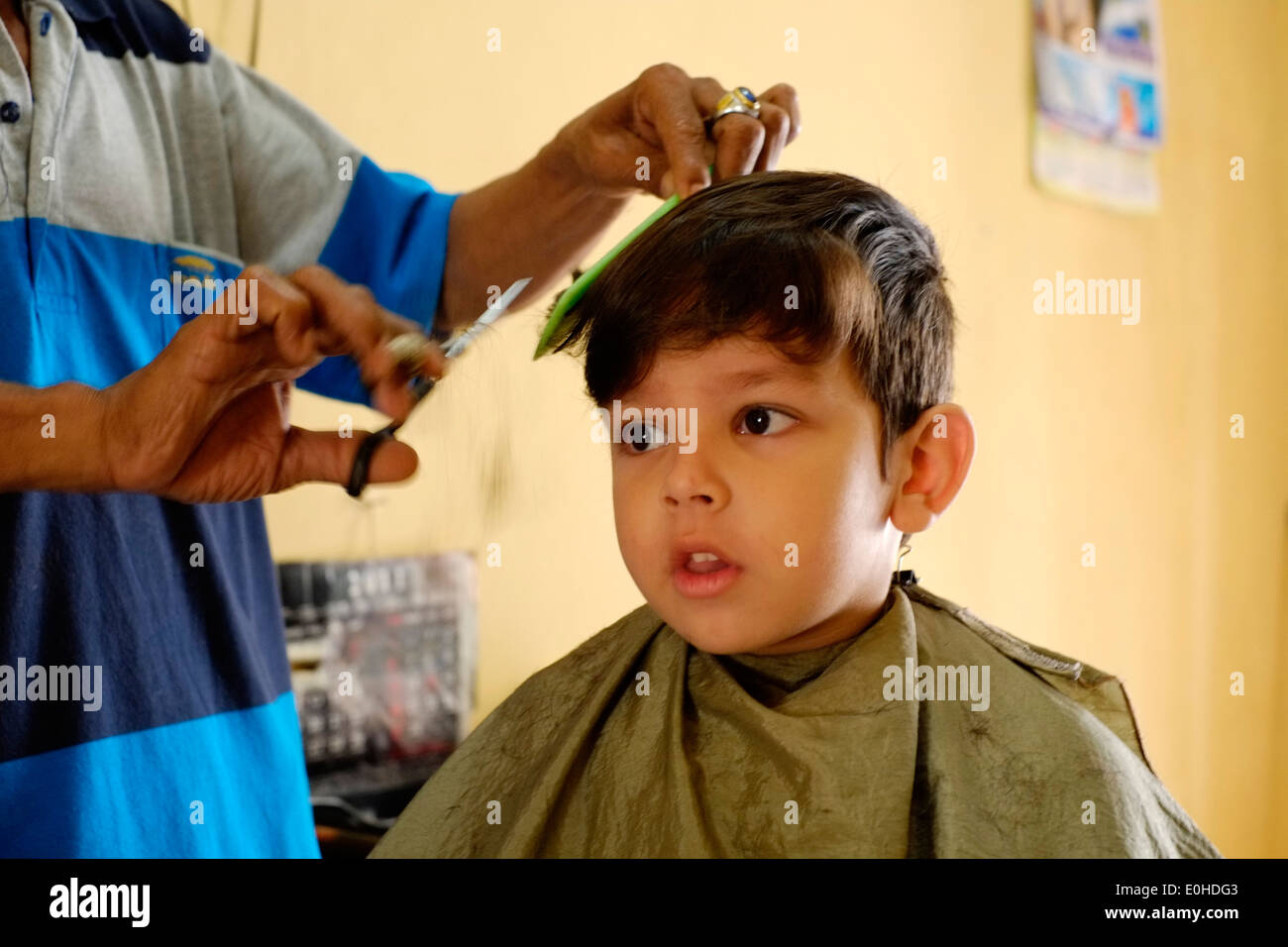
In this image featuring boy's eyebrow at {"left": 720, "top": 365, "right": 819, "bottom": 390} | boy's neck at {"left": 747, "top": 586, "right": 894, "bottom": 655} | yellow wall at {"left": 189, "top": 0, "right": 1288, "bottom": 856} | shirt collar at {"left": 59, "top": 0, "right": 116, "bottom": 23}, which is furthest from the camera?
yellow wall at {"left": 189, "top": 0, "right": 1288, "bottom": 856}

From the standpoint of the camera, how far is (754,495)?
3.25 feet

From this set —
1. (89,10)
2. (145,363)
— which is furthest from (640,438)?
(89,10)

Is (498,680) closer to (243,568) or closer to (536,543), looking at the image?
(536,543)

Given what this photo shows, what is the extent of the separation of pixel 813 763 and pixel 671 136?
2.19 feet

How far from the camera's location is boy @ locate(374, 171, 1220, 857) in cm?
100

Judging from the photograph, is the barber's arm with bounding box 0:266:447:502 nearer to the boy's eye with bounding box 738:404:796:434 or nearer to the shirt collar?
the boy's eye with bounding box 738:404:796:434

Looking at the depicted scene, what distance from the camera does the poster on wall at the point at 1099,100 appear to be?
301 cm

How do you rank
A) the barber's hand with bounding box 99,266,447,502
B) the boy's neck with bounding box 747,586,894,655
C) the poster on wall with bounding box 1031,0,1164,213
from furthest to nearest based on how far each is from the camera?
the poster on wall with bounding box 1031,0,1164,213, the boy's neck with bounding box 747,586,894,655, the barber's hand with bounding box 99,266,447,502

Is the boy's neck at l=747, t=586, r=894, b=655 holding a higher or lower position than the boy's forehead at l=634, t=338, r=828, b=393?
lower

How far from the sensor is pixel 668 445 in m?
1.04

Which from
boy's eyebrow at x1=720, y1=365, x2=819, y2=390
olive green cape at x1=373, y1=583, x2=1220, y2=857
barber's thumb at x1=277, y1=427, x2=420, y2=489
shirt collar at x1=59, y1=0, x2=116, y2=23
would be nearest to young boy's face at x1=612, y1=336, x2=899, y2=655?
boy's eyebrow at x1=720, y1=365, x2=819, y2=390

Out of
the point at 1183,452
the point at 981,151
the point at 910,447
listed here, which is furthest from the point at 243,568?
the point at 1183,452

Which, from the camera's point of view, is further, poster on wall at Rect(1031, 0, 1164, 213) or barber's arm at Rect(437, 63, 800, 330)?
poster on wall at Rect(1031, 0, 1164, 213)
